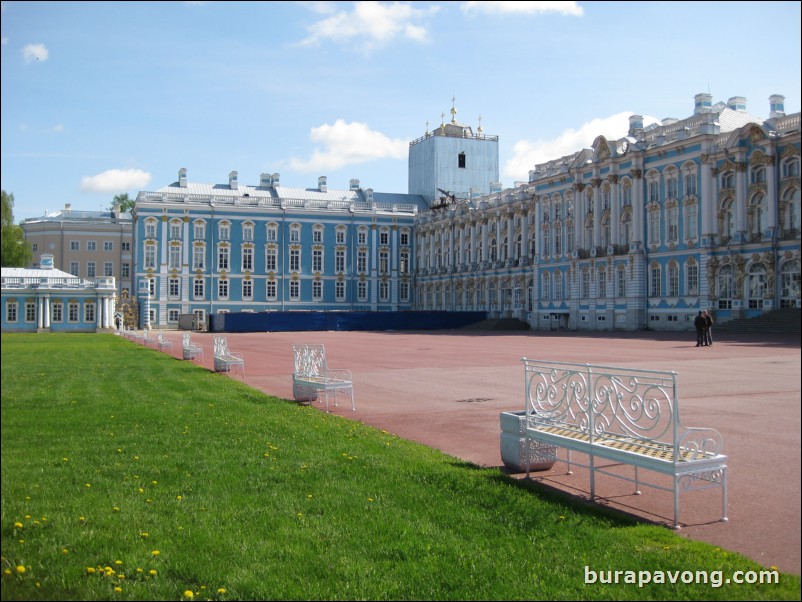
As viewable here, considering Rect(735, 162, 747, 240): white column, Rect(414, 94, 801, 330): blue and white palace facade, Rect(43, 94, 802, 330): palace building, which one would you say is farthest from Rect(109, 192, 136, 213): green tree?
Rect(735, 162, 747, 240): white column

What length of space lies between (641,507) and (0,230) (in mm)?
5239

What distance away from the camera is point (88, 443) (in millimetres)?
8547

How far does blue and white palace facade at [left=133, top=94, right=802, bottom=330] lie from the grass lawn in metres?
17.7

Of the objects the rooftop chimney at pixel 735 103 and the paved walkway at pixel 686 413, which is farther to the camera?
the rooftop chimney at pixel 735 103

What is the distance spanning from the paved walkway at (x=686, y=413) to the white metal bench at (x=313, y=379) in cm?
42

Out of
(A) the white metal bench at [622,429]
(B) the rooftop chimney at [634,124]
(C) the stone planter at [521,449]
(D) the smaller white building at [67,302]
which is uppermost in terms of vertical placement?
(B) the rooftop chimney at [634,124]

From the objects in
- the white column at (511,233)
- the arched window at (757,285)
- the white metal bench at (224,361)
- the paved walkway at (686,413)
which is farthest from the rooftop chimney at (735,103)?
the white metal bench at (224,361)

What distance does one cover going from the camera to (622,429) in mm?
6723

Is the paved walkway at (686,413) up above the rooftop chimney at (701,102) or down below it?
below

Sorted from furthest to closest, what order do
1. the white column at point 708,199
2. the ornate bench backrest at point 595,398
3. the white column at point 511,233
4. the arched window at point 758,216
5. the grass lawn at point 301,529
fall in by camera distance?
the white column at point 511,233 → the white column at point 708,199 → the arched window at point 758,216 → the ornate bench backrest at point 595,398 → the grass lawn at point 301,529

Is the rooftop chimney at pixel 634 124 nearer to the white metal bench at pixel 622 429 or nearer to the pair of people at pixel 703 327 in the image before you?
the pair of people at pixel 703 327

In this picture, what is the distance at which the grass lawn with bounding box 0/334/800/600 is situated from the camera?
13.6ft

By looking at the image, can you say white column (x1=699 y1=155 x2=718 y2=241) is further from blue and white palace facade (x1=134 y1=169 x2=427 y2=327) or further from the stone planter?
blue and white palace facade (x1=134 y1=169 x2=427 y2=327)

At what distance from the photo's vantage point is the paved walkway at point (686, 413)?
462cm
